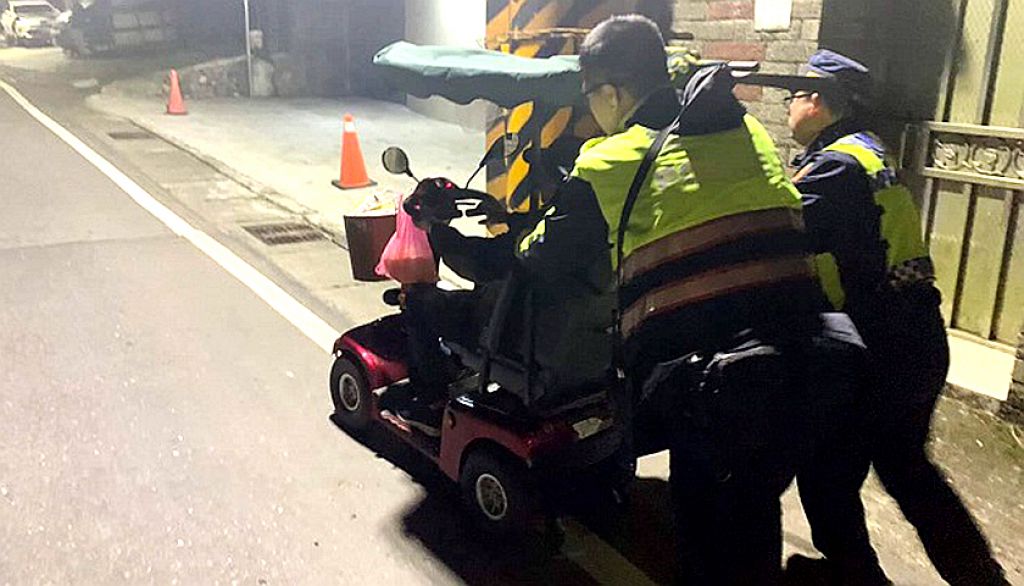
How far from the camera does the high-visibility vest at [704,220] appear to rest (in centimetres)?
252

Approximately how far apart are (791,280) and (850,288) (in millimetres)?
674

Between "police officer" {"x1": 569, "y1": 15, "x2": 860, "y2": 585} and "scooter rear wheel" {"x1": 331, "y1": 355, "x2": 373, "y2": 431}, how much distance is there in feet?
5.84

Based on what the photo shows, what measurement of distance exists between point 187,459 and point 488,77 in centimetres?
212

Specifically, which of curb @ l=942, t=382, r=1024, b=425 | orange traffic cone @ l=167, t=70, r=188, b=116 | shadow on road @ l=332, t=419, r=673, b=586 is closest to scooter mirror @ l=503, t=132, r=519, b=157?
shadow on road @ l=332, t=419, r=673, b=586

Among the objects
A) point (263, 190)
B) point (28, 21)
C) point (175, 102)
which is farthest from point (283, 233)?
point (28, 21)

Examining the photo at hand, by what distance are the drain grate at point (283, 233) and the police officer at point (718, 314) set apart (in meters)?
5.47

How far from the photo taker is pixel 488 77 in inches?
130

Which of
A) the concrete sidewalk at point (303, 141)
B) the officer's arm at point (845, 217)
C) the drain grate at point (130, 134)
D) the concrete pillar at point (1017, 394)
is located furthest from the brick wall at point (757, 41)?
the drain grate at point (130, 134)

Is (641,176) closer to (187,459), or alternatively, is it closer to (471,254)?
(471,254)

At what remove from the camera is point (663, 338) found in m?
2.60

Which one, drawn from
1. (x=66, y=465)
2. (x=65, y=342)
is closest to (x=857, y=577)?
(x=66, y=465)

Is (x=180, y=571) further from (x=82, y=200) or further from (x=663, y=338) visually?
(x=82, y=200)

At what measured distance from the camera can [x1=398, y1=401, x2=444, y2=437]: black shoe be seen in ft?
12.4

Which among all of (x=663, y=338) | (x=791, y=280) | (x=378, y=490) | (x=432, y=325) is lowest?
(x=378, y=490)
